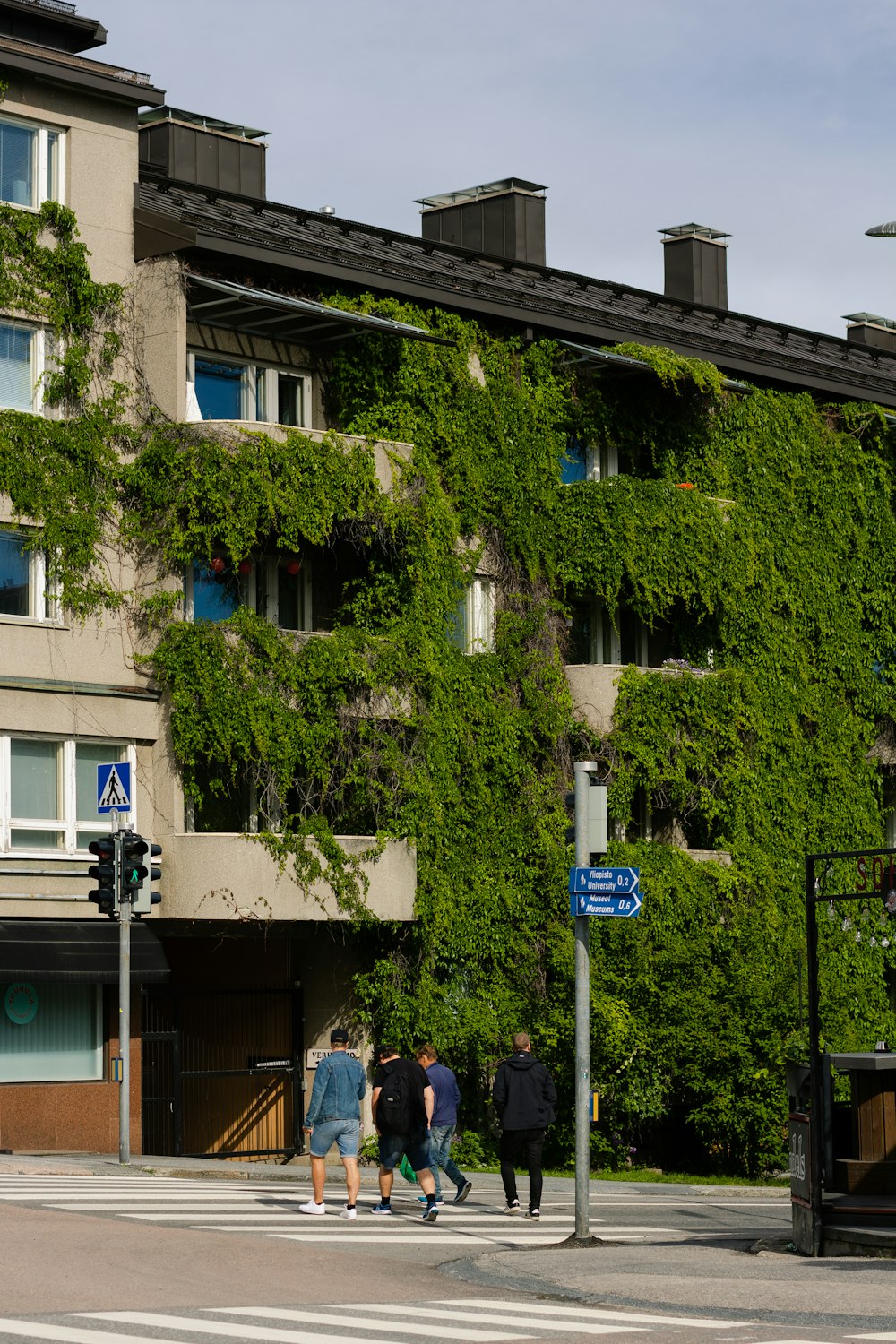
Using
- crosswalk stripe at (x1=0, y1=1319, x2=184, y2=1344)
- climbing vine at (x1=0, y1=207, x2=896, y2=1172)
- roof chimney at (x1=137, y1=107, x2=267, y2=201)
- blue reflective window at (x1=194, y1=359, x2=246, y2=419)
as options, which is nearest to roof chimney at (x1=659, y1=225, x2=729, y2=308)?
climbing vine at (x1=0, y1=207, x2=896, y2=1172)

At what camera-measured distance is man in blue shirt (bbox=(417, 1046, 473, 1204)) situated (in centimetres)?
2170

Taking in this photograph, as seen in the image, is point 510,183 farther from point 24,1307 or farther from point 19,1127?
point 24,1307

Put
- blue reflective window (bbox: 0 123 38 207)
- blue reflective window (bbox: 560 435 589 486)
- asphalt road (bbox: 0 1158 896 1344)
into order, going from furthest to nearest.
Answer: blue reflective window (bbox: 560 435 589 486) → blue reflective window (bbox: 0 123 38 207) → asphalt road (bbox: 0 1158 896 1344)

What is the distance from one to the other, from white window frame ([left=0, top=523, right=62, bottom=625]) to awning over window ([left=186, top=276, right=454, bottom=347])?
4.79m

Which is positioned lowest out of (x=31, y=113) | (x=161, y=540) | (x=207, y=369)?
(x=161, y=540)

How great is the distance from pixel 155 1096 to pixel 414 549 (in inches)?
359

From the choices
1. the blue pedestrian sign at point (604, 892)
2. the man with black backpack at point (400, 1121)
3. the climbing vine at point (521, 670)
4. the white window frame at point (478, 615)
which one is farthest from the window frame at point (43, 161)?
the blue pedestrian sign at point (604, 892)

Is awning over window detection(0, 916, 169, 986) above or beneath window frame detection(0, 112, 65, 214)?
beneath

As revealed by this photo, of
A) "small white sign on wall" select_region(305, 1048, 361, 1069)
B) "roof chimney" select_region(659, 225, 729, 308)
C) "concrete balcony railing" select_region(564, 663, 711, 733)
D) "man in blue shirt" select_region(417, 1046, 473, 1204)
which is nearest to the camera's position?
"man in blue shirt" select_region(417, 1046, 473, 1204)

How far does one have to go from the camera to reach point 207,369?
3366 cm

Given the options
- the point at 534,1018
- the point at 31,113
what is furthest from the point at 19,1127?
the point at 31,113

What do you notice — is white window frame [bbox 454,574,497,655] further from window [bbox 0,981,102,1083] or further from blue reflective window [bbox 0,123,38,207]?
blue reflective window [bbox 0,123,38,207]

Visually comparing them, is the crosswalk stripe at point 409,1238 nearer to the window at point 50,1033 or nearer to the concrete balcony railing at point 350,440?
the window at point 50,1033

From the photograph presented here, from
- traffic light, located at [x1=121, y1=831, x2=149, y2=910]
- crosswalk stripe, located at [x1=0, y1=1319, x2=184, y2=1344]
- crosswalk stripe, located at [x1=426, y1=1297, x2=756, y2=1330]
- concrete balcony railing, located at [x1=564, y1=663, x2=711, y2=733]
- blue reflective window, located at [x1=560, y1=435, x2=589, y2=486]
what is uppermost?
blue reflective window, located at [x1=560, y1=435, x2=589, y2=486]
